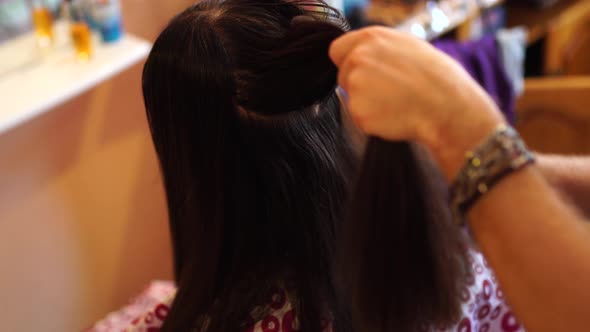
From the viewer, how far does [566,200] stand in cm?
60

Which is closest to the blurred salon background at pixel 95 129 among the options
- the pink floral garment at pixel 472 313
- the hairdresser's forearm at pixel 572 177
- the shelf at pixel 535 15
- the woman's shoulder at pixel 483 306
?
the shelf at pixel 535 15

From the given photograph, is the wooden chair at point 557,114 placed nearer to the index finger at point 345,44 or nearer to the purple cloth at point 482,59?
the purple cloth at point 482,59

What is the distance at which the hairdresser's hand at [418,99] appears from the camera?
0.54m

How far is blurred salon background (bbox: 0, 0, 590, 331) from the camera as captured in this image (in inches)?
50.4

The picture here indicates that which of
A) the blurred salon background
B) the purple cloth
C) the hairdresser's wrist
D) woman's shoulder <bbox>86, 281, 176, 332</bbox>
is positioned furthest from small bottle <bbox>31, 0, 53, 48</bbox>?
the hairdresser's wrist

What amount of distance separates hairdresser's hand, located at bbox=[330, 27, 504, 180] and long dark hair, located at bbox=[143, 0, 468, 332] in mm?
44

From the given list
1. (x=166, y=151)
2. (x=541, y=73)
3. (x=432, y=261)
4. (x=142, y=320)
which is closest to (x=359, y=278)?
(x=432, y=261)

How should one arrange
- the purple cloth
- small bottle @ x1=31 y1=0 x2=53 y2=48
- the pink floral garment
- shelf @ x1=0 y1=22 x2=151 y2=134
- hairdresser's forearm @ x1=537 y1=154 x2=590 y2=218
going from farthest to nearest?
the purple cloth, small bottle @ x1=31 y1=0 x2=53 y2=48, shelf @ x1=0 y1=22 x2=151 y2=134, the pink floral garment, hairdresser's forearm @ x1=537 y1=154 x2=590 y2=218

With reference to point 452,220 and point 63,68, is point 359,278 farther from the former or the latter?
point 63,68

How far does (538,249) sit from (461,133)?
0.12m

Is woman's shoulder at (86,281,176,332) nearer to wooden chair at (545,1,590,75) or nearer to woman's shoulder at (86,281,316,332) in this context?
woman's shoulder at (86,281,316,332)

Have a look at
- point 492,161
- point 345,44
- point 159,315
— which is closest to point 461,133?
point 492,161

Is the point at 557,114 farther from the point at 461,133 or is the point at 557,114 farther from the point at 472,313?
the point at 461,133

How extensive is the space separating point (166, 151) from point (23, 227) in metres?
0.72
